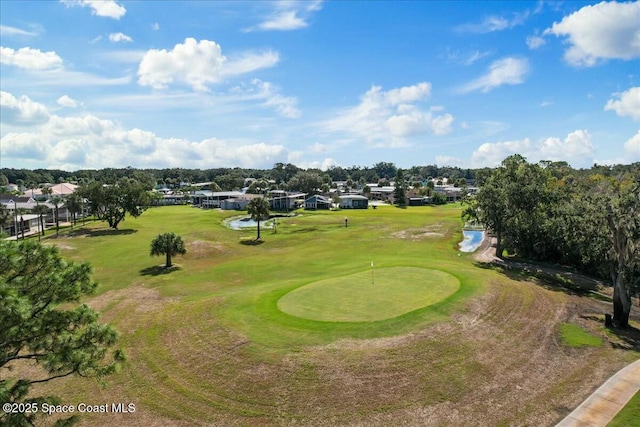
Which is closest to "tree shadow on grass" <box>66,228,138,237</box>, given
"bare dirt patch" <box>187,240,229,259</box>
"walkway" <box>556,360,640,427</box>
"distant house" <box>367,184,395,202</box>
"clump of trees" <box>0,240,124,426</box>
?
"bare dirt patch" <box>187,240,229,259</box>

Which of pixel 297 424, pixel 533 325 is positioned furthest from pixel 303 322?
pixel 533 325

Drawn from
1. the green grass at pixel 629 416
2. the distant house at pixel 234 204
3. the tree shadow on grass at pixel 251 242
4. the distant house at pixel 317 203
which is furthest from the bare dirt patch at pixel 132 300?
the distant house at pixel 317 203

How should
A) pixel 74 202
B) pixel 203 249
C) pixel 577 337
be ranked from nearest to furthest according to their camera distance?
pixel 577 337, pixel 203 249, pixel 74 202

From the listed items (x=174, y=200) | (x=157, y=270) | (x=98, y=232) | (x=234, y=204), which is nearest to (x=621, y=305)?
(x=157, y=270)

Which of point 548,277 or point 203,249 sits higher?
point 203,249

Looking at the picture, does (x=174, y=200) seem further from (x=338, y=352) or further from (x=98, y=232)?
(x=338, y=352)

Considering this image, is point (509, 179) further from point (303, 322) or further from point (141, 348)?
point (141, 348)

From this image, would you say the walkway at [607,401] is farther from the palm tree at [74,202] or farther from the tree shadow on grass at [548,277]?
the palm tree at [74,202]

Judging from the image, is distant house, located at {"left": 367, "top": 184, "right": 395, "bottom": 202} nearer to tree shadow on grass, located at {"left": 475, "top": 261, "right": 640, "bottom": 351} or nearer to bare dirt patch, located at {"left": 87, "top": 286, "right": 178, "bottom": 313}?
tree shadow on grass, located at {"left": 475, "top": 261, "right": 640, "bottom": 351}
